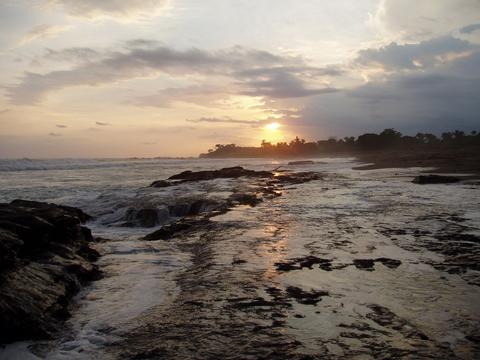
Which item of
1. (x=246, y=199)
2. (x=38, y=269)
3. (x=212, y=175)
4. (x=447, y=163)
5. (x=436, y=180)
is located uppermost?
(x=447, y=163)

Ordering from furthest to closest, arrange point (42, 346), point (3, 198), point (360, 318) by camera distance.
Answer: point (3, 198) < point (360, 318) < point (42, 346)

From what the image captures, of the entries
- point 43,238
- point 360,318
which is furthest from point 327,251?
point 43,238

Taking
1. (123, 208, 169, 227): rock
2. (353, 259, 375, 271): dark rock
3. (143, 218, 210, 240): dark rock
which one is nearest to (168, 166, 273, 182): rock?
(123, 208, 169, 227): rock

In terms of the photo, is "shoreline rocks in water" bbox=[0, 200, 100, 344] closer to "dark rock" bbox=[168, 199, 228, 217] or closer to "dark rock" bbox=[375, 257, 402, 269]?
"dark rock" bbox=[375, 257, 402, 269]

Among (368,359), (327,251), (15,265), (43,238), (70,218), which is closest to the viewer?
(368,359)

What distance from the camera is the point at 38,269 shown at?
6.78 m

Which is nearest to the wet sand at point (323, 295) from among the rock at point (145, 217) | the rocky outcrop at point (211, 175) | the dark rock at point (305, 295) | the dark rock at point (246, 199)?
the dark rock at point (305, 295)

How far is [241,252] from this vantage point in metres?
A: 9.30

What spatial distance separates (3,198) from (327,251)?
21.1 m

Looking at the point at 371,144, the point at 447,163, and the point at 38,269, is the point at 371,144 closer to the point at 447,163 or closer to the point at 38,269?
the point at 447,163

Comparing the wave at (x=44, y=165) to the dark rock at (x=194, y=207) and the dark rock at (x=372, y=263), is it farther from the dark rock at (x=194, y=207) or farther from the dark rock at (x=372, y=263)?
the dark rock at (x=372, y=263)

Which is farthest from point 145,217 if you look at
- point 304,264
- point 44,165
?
point 44,165

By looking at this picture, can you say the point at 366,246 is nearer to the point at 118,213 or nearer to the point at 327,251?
the point at 327,251

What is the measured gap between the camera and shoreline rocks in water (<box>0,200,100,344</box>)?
5152 millimetres
